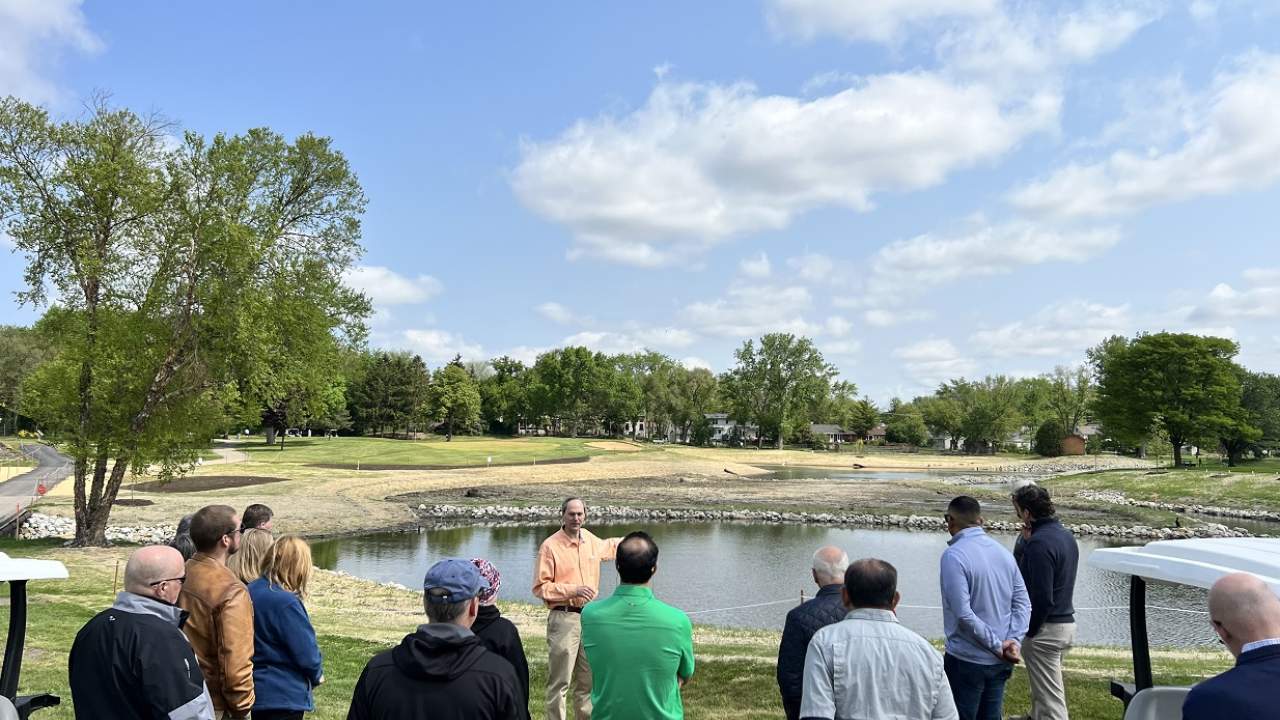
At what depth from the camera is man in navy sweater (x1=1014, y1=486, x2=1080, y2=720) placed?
564 centimetres

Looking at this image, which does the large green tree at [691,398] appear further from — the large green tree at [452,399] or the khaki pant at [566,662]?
the khaki pant at [566,662]

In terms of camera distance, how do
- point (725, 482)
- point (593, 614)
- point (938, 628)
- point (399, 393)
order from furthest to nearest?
1. point (399, 393)
2. point (725, 482)
3. point (938, 628)
4. point (593, 614)

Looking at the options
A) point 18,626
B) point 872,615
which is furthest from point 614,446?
point 872,615

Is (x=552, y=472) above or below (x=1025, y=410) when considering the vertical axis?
below

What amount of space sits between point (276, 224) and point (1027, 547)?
19.5m

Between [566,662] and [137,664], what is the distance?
347 centimetres

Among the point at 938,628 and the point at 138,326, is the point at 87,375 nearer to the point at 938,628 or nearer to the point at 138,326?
the point at 138,326

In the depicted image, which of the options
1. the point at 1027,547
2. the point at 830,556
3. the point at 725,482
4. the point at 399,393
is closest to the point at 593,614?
the point at 830,556

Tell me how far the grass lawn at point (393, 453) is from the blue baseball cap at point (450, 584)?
52.0 m

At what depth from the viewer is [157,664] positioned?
3424 millimetres

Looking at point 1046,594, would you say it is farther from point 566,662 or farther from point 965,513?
point 566,662

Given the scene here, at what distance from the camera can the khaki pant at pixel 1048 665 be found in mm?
5742

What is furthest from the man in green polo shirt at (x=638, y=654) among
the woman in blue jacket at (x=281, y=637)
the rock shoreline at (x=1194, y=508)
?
the rock shoreline at (x=1194, y=508)

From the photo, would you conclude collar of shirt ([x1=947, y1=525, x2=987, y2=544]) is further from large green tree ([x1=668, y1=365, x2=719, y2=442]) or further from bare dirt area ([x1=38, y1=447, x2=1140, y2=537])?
large green tree ([x1=668, y1=365, x2=719, y2=442])
